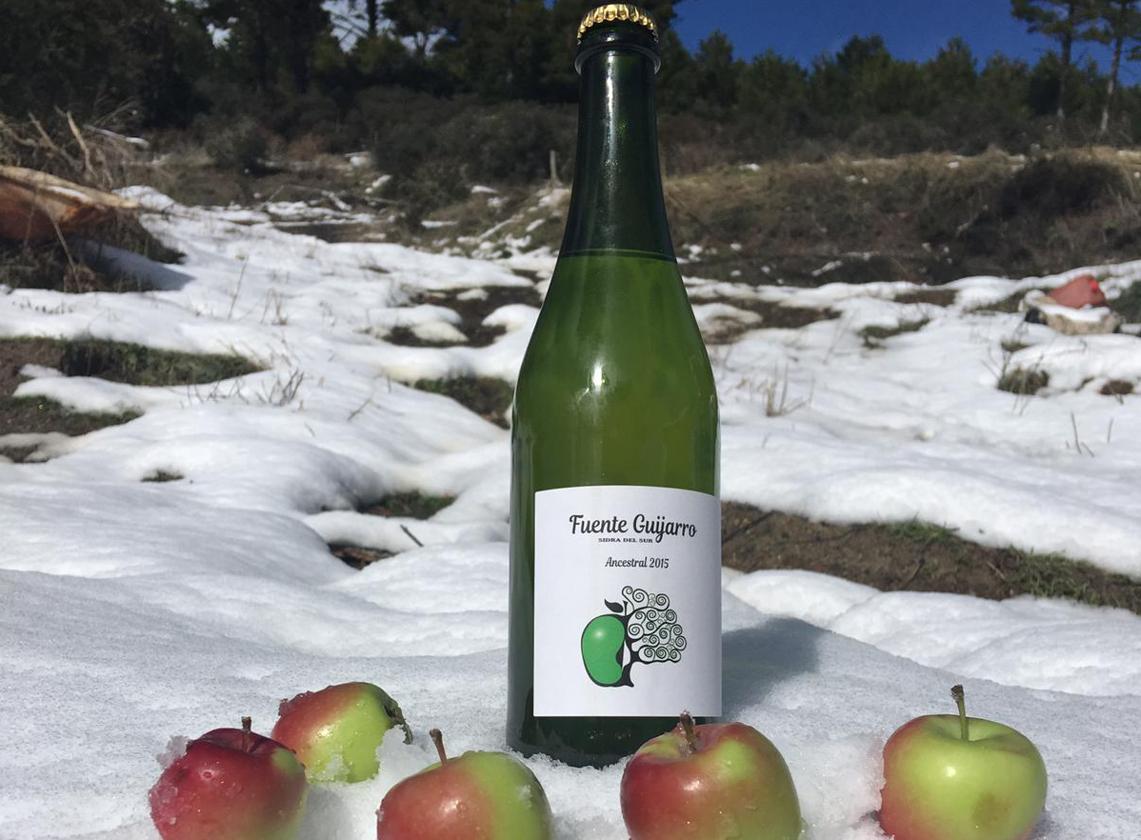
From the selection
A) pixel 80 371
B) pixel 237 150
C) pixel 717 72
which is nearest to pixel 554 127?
pixel 237 150

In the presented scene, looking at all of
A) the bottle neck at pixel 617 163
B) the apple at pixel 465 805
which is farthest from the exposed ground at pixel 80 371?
the apple at pixel 465 805

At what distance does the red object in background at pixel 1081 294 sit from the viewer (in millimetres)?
6273

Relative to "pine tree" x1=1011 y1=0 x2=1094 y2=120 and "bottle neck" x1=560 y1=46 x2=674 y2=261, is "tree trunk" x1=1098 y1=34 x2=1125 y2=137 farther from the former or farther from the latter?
"bottle neck" x1=560 y1=46 x2=674 y2=261

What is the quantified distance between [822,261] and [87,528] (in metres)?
8.38

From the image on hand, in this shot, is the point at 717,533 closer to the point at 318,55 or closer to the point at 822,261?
the point at 822,261

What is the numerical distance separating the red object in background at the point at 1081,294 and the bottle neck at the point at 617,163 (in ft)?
17.7

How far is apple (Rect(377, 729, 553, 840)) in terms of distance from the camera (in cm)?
92

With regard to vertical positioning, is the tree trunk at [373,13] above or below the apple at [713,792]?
above

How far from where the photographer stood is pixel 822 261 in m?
9.80

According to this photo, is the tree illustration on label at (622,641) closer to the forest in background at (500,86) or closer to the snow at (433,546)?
the snow at (433,546)

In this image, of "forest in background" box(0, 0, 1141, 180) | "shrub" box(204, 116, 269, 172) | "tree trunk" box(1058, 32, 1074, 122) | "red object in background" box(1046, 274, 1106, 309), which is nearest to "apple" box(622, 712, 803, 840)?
"red object in background" box(1046, 274, 1106, 309)

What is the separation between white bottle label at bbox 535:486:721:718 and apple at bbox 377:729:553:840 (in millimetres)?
402

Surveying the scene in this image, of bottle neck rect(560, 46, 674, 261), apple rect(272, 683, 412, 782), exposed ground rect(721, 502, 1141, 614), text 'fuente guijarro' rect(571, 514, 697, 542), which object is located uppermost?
bottle neck rect(560, 46, 674, 261)

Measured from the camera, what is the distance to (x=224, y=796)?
3.12ft
